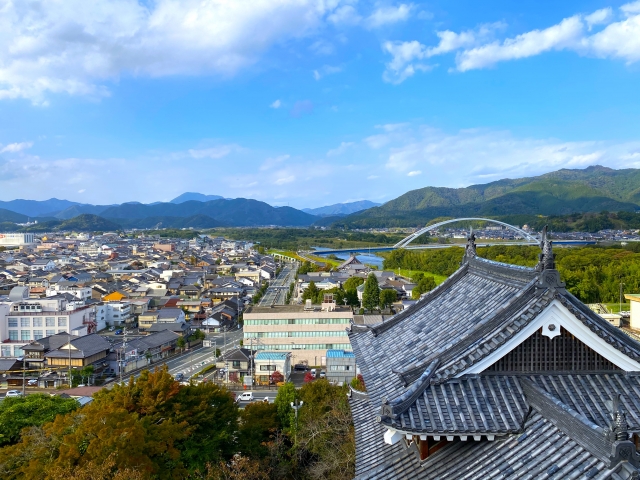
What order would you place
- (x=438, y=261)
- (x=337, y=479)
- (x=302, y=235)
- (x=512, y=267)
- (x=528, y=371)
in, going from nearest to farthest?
(x=528, y=371) < (x=512, y=267) < (x=337, y=479) < (x=438, y=261) < (x=302, y=235)

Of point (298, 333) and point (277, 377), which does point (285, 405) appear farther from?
point (298, 333)

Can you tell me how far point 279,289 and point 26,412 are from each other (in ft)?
181

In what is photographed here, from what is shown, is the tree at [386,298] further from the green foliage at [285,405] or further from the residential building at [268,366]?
the green foliage at [285,405]

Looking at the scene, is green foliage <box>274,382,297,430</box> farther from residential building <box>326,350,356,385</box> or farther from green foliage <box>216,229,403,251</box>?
green foliage <box>216,229,403,251</box>

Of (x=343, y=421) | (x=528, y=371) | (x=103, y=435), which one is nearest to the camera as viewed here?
(x=528, y=371)

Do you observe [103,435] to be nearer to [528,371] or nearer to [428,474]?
[428,474]

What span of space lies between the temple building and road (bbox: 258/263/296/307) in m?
42.0

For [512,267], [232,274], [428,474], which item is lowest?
[232,274]

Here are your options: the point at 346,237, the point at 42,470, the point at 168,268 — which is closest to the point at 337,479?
the point at 42,470

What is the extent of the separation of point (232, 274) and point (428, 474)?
85571 mm

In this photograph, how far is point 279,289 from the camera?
→ 73.4 meters

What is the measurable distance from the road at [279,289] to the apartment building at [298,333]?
9.58m

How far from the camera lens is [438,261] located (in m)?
82.9

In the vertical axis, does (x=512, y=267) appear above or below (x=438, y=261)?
above
